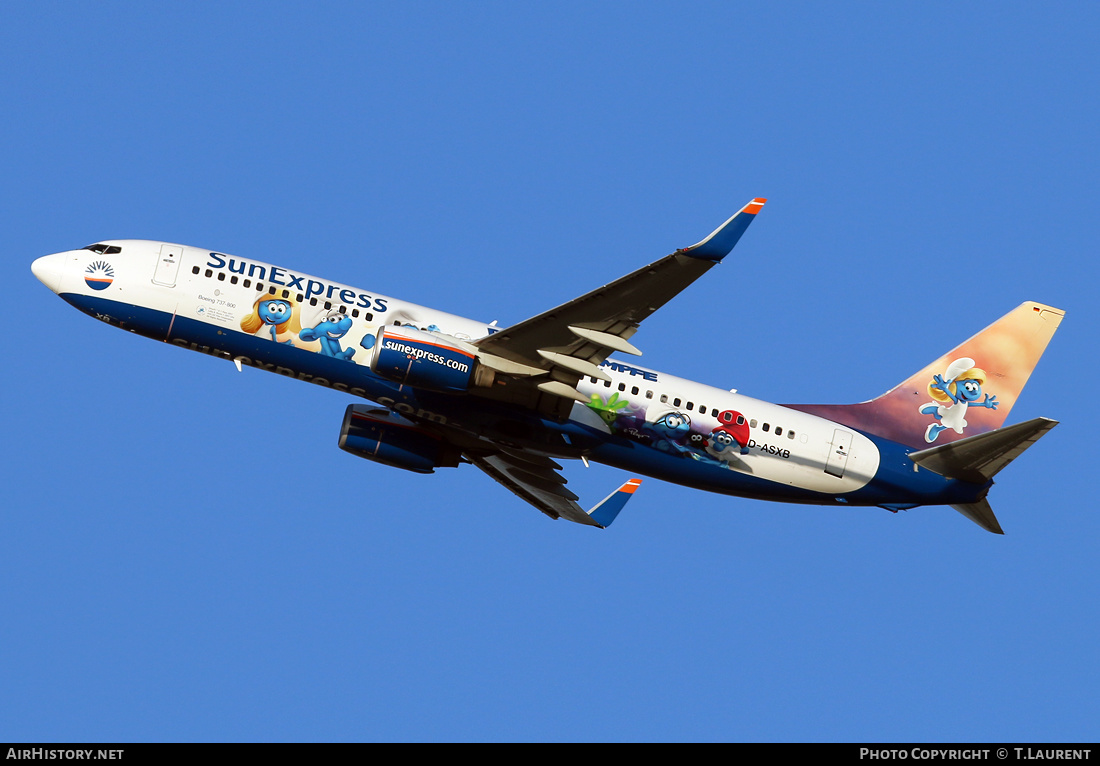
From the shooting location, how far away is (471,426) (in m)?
40.6

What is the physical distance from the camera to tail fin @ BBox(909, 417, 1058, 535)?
39.1 metres

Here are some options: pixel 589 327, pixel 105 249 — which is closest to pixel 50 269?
pixel 105 249

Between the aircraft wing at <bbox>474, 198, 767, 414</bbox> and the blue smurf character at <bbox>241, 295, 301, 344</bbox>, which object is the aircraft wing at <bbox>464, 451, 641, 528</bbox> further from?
the blue smurf character at <bbox>241, 295, 301, 344</bbox>

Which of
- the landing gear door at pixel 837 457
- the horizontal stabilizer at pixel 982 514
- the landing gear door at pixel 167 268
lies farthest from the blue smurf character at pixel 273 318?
the horizontal stabilizer at pixel 982 514

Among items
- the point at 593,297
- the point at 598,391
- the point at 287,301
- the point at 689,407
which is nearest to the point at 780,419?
the point at 689,407

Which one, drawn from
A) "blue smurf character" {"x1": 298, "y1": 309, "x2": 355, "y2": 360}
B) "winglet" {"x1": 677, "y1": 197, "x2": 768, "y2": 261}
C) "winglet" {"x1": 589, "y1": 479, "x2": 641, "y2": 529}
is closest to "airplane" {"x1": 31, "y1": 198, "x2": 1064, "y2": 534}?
"blue smurf character" {"x1": 298, "y1": 309, "x2": 355, "y2": 360}

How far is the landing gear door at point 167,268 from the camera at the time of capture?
39.7 m

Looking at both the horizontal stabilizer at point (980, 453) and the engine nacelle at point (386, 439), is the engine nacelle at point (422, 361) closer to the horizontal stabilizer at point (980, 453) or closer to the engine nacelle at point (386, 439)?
the engine nacelle at point (386, 439)

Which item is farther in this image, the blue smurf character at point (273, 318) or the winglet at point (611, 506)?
the winglet at point (611, 506)

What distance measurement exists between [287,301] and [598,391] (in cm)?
1095

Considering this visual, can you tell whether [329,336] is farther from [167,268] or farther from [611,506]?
[611,506]

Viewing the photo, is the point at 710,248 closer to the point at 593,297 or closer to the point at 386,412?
the point at 593,297

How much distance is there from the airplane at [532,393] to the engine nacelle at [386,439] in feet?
0.17

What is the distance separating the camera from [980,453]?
1613 inches
